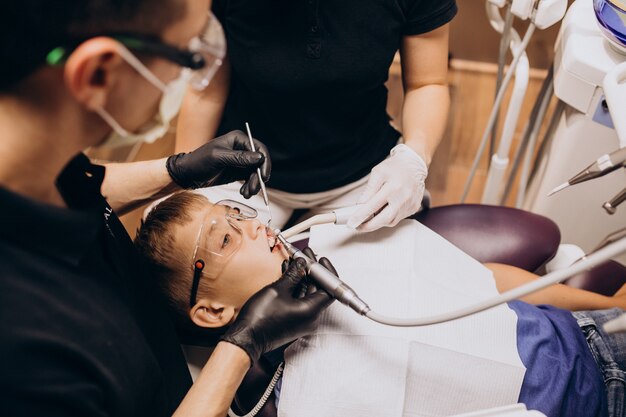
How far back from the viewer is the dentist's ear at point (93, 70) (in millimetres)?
560

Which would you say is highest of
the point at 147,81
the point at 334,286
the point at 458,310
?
the point at 147,81

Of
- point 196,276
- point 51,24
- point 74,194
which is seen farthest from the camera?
point 196,276

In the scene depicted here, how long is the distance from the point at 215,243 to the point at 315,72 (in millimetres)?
445

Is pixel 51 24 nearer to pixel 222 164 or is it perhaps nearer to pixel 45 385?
pixel 45 385

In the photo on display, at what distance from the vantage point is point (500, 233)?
1.28 metres

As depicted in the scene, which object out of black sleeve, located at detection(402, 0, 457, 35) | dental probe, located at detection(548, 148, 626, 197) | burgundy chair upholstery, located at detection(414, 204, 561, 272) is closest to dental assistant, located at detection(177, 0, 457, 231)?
black sleeve, located at detection(402, 0, 457, 35)

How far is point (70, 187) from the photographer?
780mm

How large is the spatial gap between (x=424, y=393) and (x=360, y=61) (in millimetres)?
731

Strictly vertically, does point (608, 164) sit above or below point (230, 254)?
above

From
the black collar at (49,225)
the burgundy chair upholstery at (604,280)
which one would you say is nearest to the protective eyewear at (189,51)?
the black collar at (49,225)

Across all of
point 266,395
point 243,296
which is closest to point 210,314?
point 243,296

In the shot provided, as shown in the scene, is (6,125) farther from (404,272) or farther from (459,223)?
(459,223)

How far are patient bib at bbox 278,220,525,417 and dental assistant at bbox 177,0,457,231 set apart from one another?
156mm

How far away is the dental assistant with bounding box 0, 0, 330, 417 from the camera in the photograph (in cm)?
57
